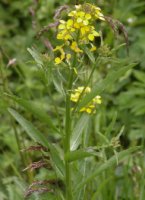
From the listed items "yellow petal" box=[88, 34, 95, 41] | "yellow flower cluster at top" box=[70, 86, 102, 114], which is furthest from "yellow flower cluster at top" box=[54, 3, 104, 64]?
"yellow flower cluster at top" box=[70, 86, 102, 114]

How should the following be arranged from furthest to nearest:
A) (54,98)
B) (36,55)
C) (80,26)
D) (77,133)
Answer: (54,98), (77,133), (36,55), (80,26)

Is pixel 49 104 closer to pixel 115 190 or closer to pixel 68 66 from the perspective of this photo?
pixel 115 190

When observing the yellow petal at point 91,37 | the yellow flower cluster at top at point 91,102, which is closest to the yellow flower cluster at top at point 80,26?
the yellow petal at point 91,37

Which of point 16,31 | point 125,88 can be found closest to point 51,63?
point 125,88

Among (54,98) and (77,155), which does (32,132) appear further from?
(54,98)

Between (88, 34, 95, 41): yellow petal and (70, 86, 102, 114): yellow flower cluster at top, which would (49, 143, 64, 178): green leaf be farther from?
(88, 34, 95, 41): yellow petal

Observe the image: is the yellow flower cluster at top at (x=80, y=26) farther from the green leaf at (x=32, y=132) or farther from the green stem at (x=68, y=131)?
the green leaf at (x=32, y=132)

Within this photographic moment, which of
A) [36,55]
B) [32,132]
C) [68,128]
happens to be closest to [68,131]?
[68,128]

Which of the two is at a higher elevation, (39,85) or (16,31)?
(16,31)
